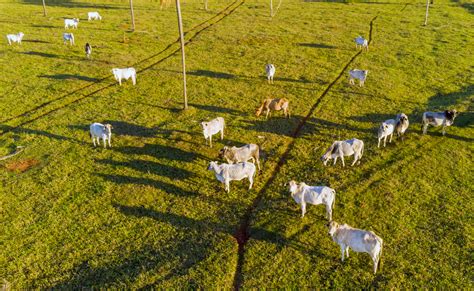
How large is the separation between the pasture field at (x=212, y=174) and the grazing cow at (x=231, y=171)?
87 cm

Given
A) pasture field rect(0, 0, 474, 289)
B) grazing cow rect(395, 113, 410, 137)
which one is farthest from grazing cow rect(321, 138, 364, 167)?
grazing cow rect(395, 113, 410, 137)

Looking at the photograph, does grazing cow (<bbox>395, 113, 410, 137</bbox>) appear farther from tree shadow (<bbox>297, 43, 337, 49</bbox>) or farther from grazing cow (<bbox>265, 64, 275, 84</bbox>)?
tree shadow (<bbox>297, 43, 337, 49</bbox>)

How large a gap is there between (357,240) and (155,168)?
12.0 metres

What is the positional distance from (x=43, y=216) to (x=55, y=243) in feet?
7.57

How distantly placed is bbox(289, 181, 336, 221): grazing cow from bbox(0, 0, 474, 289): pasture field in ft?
3.09

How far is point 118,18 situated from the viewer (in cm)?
5569

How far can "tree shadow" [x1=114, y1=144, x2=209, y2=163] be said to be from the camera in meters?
22.3

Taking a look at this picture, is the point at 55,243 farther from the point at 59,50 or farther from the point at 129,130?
the point at 59,50

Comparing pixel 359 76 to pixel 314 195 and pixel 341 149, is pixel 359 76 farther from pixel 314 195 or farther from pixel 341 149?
pixel 314 195

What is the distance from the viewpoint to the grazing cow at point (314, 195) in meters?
16.9

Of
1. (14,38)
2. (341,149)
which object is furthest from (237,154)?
(14,38)

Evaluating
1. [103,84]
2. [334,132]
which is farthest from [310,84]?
[103,84]

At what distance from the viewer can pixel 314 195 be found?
17000 mm

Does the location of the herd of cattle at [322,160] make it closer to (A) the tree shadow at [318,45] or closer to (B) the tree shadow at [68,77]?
(B) the tree shadow at [68,77]
